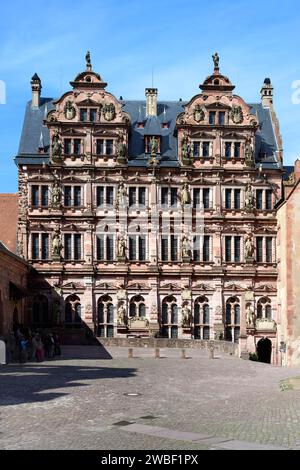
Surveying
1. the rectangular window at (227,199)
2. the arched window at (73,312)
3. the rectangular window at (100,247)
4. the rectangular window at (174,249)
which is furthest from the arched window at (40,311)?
the rectangular window at (227,199)

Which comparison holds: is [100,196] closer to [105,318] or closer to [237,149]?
[105,318]

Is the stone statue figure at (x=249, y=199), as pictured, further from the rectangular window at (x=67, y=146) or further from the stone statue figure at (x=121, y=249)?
the rectangular window at (x=67, y=146)

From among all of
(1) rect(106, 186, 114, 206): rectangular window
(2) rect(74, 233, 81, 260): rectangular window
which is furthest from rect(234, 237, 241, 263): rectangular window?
(2) rect(74, 233, 81, 260): rectangular window

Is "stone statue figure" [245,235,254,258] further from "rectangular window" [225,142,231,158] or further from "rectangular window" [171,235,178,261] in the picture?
"rectangular window" [225,142,231,158]

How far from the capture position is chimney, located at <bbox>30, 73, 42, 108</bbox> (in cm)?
5756

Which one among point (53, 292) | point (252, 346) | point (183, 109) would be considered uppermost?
point (183, 109)

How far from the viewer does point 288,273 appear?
158 feet

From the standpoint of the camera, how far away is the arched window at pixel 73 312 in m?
51.6

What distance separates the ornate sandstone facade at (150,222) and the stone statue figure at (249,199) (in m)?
0.08
